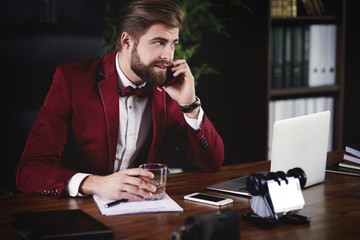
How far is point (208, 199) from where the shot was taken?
1571 mm

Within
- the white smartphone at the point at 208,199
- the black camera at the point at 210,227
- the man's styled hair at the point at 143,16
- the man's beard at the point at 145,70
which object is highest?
the man's styled hair at the point at 143,16

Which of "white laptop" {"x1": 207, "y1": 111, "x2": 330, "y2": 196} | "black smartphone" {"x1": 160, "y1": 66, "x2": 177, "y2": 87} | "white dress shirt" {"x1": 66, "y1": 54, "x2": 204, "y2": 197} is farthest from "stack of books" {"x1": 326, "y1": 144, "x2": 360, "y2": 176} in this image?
"black smartphone" {"x1": 160, "y1": 66, "x2": 177, "y2": 87}

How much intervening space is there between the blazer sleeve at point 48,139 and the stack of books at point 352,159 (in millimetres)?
1132

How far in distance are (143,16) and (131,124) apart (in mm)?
474

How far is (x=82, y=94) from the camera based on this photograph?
207cm

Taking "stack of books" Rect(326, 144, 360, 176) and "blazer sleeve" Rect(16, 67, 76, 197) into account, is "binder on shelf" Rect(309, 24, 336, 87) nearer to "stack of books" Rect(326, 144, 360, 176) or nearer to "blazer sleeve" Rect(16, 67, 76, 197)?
"stack of books" Rect(326, 144, 360, 176)

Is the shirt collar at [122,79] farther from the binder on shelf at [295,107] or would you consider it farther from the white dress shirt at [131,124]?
the binder on shelf at [295,107]

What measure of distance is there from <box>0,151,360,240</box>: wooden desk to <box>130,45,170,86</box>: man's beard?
18.5 inches

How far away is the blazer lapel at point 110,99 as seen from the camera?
6.93ft

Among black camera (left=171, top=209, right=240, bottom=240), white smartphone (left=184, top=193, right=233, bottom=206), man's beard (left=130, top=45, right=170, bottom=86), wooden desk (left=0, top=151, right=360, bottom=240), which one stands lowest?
wooden desk (left=0, top=151, right=360, bottom=240)

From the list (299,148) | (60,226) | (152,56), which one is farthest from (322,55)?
(60,226)

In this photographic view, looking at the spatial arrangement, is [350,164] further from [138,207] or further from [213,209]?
[138,207]

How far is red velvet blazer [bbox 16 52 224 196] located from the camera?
198cm

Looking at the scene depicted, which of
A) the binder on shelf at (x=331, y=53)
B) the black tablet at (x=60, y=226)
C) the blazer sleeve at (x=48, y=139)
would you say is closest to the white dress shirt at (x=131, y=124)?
the blazer sleeve at (x=48, y=139)
